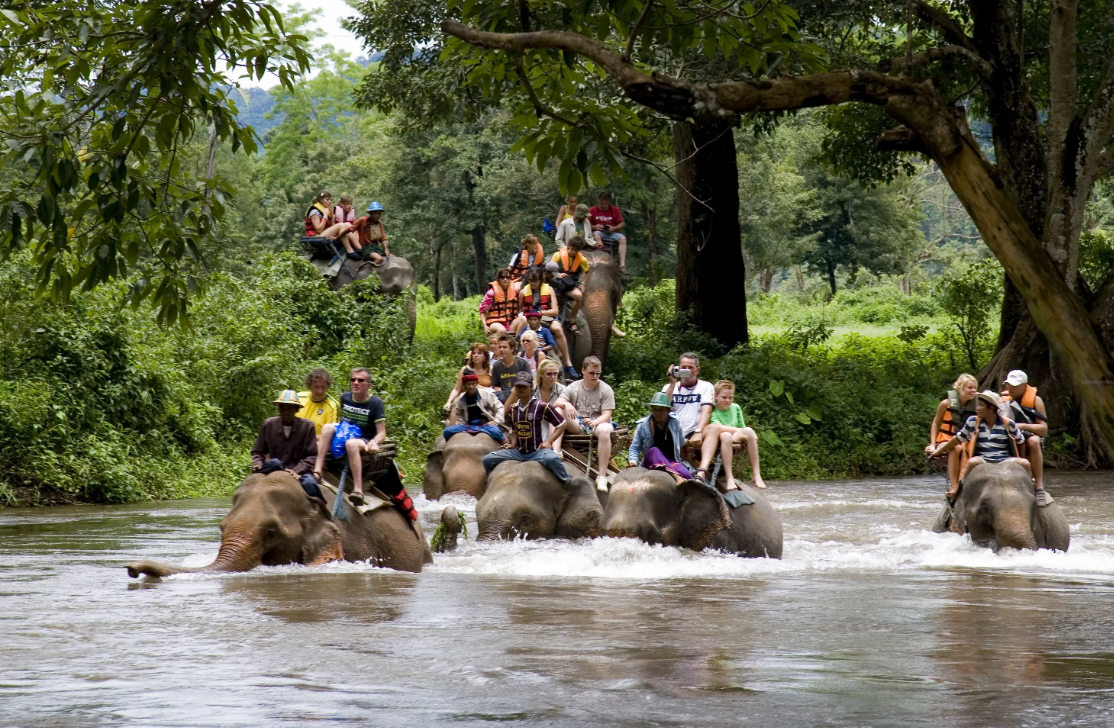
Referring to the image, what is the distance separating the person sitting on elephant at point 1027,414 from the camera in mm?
14062

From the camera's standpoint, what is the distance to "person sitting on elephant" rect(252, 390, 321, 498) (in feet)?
36.7

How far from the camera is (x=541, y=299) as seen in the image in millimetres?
22062

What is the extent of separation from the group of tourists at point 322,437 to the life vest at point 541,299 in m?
9.41

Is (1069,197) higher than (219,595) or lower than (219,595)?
higher

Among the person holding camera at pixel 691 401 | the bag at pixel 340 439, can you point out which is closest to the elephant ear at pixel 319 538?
the bag at pixel 340 439

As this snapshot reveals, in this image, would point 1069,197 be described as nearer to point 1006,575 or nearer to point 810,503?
point 1006,575

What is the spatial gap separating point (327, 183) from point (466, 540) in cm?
4827

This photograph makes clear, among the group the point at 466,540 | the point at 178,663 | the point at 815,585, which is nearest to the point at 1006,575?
the point at 815,585

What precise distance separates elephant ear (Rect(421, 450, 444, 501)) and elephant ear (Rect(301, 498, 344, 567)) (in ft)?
18.4

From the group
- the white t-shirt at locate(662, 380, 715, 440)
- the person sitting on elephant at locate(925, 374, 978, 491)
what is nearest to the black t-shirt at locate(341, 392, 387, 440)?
the white t-shirt at locate(662, 380, 715, 440)

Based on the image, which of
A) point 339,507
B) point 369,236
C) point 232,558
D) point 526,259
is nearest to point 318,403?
point 339,507

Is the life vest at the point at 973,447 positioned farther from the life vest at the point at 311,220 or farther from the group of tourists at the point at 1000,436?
the life vest at the point at 311,220

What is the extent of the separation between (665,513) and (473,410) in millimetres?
4404

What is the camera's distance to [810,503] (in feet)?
63.6
